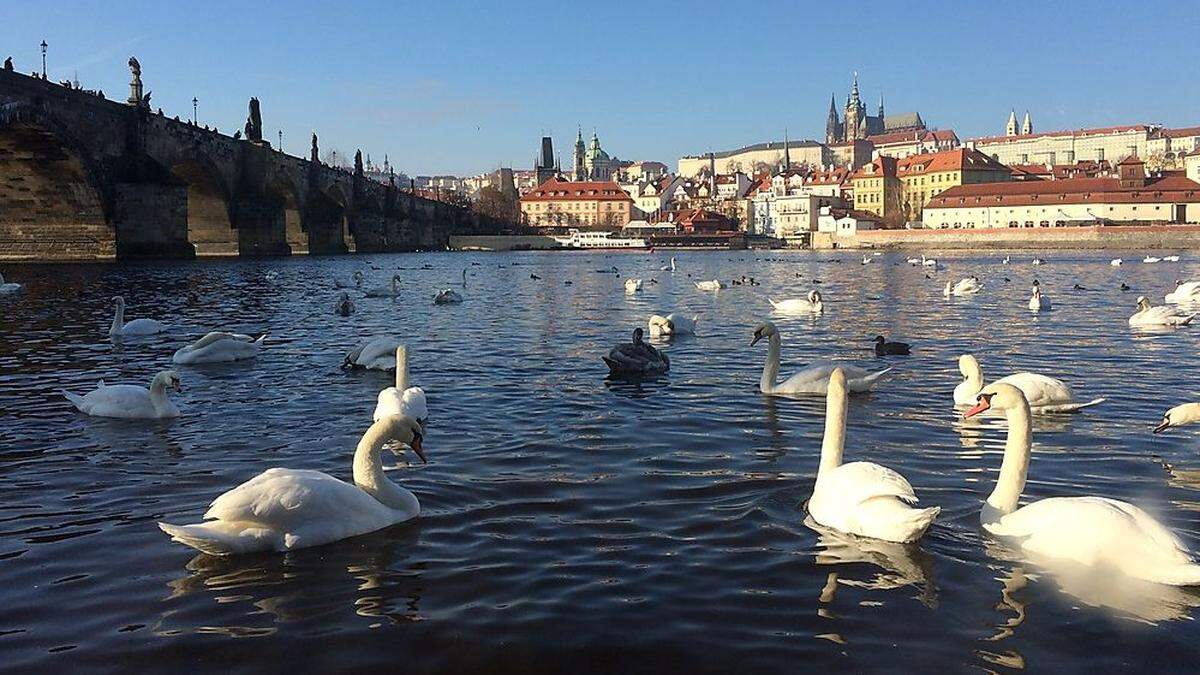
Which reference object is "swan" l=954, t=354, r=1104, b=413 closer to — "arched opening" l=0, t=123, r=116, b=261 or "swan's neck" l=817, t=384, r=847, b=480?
"swan's neck" l=817, t=384, r=847, b=480

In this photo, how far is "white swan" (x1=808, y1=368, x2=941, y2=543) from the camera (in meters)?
5.14

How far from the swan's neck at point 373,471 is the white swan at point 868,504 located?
8.43ft

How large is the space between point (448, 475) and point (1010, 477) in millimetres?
3807

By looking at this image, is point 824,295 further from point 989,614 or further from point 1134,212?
point 1134,212

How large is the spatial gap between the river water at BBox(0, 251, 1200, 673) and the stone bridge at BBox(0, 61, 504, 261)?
36.8 metres

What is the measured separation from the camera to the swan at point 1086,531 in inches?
179

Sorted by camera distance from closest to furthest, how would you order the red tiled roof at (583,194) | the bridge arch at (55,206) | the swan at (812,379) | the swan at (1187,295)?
the swan at (812,379) < the swan at (1187,295) < the bridge arch at (55,206) < the red tiled roof at (583,194)

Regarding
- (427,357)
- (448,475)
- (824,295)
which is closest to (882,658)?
(448,475)

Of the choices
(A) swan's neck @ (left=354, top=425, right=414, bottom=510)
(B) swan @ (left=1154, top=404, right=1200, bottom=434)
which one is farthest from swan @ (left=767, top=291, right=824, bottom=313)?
(A) swan's neck @ (left=354, top=425, right=414, bottom=510)

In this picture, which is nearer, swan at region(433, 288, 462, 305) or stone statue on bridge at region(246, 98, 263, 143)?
swan at region(433, 288, 462, 305)

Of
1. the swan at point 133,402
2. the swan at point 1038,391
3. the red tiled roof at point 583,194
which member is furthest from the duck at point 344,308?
the red tiled roof at point 583,194

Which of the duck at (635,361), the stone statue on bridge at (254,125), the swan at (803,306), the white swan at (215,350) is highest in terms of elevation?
the stone statue on bridge at (254,125)

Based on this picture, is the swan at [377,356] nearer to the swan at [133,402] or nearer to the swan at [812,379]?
the swan at [133,402]

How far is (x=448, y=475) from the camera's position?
698 centimetres
